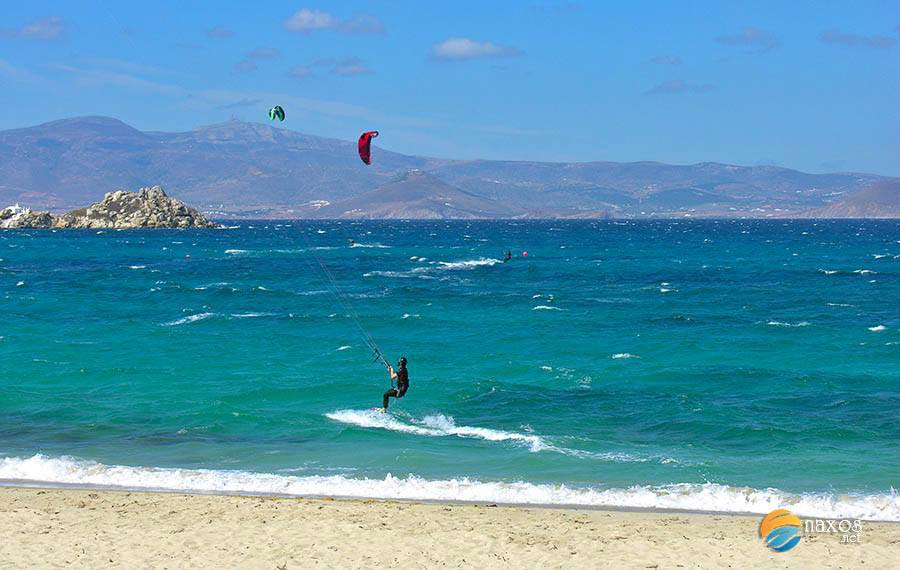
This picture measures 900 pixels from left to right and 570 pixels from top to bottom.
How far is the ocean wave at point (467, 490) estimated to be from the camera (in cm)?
2112

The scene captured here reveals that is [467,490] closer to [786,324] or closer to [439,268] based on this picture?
[786,324]

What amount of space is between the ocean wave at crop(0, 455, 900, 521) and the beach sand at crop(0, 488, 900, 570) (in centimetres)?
99

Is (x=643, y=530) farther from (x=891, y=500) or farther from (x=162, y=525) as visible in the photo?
(x=162, y=525)

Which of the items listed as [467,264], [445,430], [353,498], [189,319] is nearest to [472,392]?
[445,430]

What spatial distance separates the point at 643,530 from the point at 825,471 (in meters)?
8.10

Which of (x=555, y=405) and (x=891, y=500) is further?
(x=555, y=405)

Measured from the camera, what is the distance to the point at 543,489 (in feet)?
72.9

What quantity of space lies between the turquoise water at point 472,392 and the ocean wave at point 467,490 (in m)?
0.08

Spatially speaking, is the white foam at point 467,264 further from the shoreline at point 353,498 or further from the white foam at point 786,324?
the shoreline at point 353,498

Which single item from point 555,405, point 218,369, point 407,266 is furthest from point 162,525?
point 407,266

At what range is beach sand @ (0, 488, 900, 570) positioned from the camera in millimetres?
16906

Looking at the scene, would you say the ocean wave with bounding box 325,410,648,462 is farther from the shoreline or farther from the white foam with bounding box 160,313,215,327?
the white foam with bounding box 160,313,215,327

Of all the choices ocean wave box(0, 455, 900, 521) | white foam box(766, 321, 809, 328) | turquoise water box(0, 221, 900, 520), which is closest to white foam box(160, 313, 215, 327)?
turquoise water box(0, 221, 900, 520)

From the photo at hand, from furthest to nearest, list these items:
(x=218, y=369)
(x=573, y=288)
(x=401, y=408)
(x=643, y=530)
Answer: (x=573, y=288) < (x=218, y=369) < (x=401, y=408) < (x=643, y=530)
